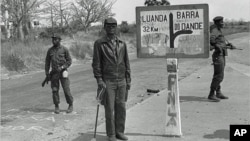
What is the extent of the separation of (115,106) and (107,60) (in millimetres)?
704

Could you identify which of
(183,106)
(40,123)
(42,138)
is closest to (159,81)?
(183,106)

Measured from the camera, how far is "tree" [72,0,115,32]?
139 ft

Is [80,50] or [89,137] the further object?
[80,50]

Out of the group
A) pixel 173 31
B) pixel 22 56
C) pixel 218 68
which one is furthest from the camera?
pixel 22 56

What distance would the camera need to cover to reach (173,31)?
626 cm

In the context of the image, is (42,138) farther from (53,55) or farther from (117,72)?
(53,55)

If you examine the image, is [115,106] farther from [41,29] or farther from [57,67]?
[41,29]

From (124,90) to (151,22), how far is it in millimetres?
1119

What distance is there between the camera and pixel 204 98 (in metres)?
9.85

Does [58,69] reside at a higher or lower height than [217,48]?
lower

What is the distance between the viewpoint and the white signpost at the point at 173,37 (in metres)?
6.16

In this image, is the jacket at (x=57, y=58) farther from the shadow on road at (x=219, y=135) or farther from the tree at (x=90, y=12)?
the tree at (x=90, y=12)

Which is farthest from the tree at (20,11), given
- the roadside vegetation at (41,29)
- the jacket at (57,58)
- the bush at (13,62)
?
the jacket at (57,58)

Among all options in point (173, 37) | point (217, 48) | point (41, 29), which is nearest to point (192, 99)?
point (217, 48)
